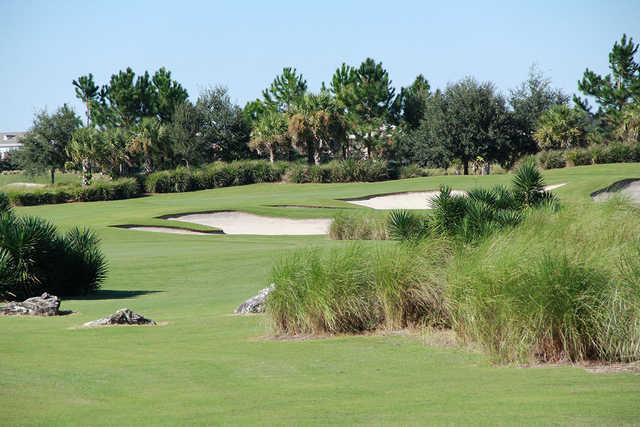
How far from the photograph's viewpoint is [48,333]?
12.8 metres

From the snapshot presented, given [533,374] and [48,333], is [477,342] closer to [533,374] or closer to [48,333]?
[533,374]

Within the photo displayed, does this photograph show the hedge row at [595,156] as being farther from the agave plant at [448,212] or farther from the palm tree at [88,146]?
the agave plant at [448,212]

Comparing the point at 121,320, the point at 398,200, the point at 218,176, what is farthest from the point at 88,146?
the point at 121,320

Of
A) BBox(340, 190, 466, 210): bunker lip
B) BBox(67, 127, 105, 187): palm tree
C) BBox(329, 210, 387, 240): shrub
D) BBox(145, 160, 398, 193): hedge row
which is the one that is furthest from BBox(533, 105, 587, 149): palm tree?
BBox(329, 210, 387, 240): shrub

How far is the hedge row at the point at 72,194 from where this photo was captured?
5819 centimetres

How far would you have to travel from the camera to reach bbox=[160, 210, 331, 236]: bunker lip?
125 feet

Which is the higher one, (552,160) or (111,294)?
(552,160)

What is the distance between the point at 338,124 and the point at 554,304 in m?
66.5

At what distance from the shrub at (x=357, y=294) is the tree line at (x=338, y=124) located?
55.6 meters

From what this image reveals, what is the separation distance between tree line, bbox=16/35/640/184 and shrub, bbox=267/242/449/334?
55.6 metres

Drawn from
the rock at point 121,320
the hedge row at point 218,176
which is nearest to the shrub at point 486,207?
the rock at point 121,320

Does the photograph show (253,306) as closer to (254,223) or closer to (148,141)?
(254,223)

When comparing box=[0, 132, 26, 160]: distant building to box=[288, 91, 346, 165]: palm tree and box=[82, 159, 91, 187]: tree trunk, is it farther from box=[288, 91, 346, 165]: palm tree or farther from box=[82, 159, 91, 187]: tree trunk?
box=[288, 91, 346, 165]: palm tree

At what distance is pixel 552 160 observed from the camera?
60188mm
